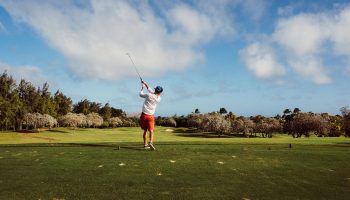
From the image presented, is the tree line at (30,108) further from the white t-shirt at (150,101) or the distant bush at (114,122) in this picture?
the white t-shirt at (150,101)

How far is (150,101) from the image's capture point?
1595cm

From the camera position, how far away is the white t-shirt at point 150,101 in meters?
15.9

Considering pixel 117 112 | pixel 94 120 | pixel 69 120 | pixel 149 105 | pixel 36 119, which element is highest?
pixel 117 112

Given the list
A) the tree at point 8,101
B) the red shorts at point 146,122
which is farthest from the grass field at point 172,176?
the tree at point 8,101

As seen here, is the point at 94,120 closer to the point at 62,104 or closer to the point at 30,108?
the point at 62,104

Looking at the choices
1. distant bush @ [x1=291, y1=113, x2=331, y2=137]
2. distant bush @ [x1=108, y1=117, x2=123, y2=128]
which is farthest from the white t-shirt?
distant bush @ [x1=108, y1=117, x2=123, y2=128]

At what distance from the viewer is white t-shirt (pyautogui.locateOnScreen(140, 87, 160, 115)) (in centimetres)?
1590

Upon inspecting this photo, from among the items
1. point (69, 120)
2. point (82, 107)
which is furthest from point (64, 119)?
point (82, 107)

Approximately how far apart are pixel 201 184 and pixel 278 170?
3.28 metres

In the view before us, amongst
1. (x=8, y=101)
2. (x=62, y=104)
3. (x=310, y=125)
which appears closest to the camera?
(x=8, y=101)

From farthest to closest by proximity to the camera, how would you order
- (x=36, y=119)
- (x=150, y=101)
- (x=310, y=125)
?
1. (x=310, y=125)
2. (x=36, y=119)
3. (x=150, y=101)

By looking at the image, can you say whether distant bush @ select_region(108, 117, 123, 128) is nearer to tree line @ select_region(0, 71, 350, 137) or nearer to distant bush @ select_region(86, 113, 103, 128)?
tree line @ select_region(0, 71, 350, 137)

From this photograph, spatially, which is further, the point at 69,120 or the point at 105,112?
the point at 105,112

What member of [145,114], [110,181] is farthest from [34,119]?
[110,181]
